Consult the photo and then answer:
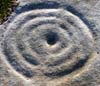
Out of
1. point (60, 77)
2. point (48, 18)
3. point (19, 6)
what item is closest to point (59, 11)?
point (48, 18)

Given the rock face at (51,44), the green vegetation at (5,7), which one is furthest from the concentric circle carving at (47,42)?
the green vegetation at (5,7)

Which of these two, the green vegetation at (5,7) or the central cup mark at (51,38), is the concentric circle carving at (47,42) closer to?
the central cup mark at (51,38)

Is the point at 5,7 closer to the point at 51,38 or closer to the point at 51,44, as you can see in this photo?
the point at 51,38

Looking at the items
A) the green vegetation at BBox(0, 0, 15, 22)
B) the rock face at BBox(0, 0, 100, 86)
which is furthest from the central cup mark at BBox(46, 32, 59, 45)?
the green vegetation at BBox(0, 0, 15, 22)

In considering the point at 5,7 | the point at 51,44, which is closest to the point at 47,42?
the point at 51,44

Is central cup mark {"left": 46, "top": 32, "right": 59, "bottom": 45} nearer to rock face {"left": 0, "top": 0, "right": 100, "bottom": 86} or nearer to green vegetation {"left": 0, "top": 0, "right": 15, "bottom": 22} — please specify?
rock face {"left": 0, "top": 0, "right": 100, "bottom": 86}

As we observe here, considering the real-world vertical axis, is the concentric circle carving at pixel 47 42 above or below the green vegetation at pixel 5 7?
below

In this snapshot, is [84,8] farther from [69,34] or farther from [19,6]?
[19,6]
